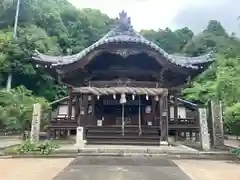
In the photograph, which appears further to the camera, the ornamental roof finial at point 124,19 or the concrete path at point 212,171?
the ornamental roof finial at point 124,19

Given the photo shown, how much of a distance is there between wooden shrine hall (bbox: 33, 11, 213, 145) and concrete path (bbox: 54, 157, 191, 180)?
487 cm

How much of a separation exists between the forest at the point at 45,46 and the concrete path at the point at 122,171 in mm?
10564

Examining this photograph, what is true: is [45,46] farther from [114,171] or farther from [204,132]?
[114,171]

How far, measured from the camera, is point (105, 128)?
47.4 feet

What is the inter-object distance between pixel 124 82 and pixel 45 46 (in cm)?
2580

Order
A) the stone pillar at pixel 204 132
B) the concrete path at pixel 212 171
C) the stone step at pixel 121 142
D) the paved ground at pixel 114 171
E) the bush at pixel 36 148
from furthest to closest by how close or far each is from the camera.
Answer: the stone step at pixel 121 142, the stone pillar at pixel 204 132, the bush at pixel 36 148, the concrete path at pixel 212 171, the paved ground at pixel 114 171

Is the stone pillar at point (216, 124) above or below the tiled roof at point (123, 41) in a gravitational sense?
below

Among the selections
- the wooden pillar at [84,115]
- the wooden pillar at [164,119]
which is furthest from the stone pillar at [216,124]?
the wooden pillar at [84,115]

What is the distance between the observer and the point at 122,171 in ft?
25.4

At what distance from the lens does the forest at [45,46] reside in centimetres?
2194

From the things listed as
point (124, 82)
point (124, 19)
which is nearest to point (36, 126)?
point (124, 82)

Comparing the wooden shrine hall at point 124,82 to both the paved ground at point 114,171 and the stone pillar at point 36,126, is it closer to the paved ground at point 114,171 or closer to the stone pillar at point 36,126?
the stone pillar at point 36,126

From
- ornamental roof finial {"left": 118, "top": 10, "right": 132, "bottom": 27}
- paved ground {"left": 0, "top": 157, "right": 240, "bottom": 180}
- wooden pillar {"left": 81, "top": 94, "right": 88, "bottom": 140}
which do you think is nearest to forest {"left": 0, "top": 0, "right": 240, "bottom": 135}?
wooden pillar {"left": 81, "top": 94, "right": 88, "bottom": 140}

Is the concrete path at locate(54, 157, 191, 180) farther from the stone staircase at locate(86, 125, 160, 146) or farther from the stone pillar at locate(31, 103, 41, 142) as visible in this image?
the stone staircase at locate(86, 125, 160, 146)
